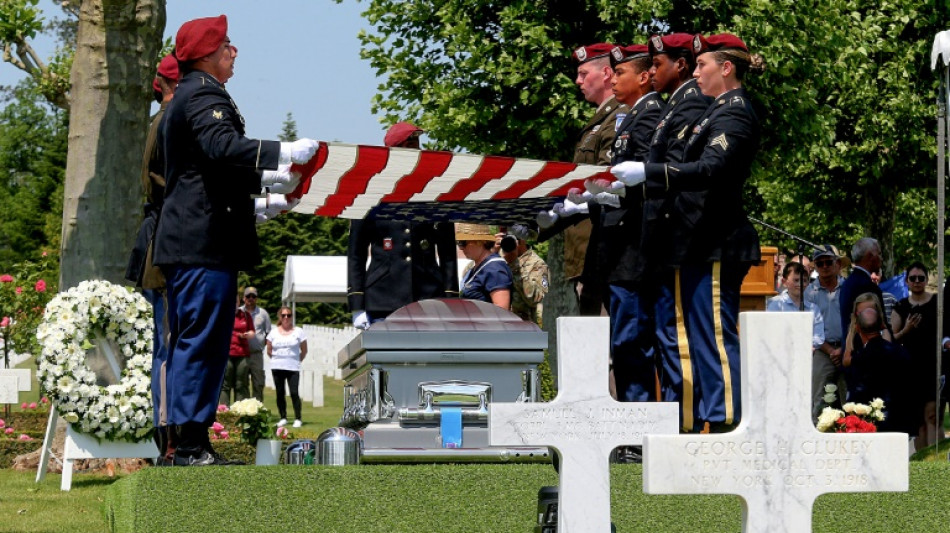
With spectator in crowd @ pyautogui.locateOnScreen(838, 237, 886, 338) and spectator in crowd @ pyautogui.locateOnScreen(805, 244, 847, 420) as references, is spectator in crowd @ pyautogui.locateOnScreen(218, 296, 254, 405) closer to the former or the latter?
spectator in crowd @ pyautogui.locateOnScreen(805, 244, 847, 420)

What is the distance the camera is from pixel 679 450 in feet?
13.2

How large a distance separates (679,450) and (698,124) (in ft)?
11.4

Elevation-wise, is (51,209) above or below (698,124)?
above

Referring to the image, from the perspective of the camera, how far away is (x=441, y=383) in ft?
25.6

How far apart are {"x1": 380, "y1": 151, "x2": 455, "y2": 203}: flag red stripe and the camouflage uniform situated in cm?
486

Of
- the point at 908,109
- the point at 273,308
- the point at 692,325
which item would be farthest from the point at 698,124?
the point at 273,308

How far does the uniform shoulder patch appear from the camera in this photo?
6.96m

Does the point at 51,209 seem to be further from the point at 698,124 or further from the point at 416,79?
the point at 698,124

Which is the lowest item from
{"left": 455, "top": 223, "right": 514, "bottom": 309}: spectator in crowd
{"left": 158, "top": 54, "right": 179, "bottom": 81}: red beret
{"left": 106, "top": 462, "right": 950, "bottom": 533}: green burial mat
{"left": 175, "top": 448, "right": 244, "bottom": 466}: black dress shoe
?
{"left": 106, "top": 462, "right": 950, "bottom": 533}: green burial mat

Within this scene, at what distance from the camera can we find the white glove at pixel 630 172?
677 cm

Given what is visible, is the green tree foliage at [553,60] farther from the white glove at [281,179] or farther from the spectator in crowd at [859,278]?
the white glove at [281,179]

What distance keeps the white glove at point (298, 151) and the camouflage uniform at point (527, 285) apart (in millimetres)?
6775

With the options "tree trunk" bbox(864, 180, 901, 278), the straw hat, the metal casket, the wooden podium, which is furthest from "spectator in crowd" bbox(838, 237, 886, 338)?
"tree trunk" bbox(864, 180, 901, 278)

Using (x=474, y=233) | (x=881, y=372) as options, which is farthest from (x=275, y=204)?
(x=881, y=372)
